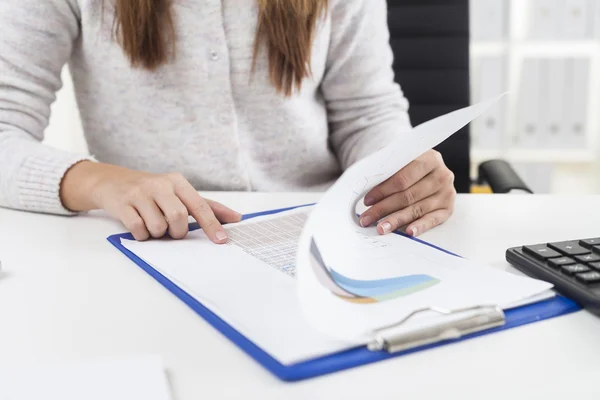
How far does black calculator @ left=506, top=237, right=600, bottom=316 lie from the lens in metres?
0.47

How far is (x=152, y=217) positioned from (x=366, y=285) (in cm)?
26

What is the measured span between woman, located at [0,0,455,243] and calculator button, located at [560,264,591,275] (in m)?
0.48

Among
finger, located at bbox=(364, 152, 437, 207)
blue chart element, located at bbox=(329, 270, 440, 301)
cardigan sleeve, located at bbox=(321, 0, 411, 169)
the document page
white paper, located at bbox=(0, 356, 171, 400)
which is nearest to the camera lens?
white paper, located at bbox=(0, 356, 171, 400)

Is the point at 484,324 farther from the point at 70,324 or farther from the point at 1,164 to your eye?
the point at 1,164

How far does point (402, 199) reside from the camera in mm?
691

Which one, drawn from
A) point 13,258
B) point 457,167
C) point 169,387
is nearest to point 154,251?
point 13,258

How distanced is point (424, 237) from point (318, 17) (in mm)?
452

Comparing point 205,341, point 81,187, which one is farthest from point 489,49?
point 205,341

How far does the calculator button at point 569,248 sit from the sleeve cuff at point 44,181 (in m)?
0.53

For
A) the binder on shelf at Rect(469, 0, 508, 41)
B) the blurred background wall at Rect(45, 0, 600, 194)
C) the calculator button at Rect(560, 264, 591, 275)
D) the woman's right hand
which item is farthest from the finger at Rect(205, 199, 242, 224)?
the binder on shelf at Rect(469, 0, 508, 41)

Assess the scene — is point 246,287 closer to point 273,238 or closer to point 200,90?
point 273,238

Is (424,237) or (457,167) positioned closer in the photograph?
(424,237)

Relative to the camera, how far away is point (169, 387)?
37 cm

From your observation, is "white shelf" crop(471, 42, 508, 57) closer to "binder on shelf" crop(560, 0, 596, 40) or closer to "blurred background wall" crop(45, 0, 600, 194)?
"blurred background wall" crop(45, 0, 600, 194)
